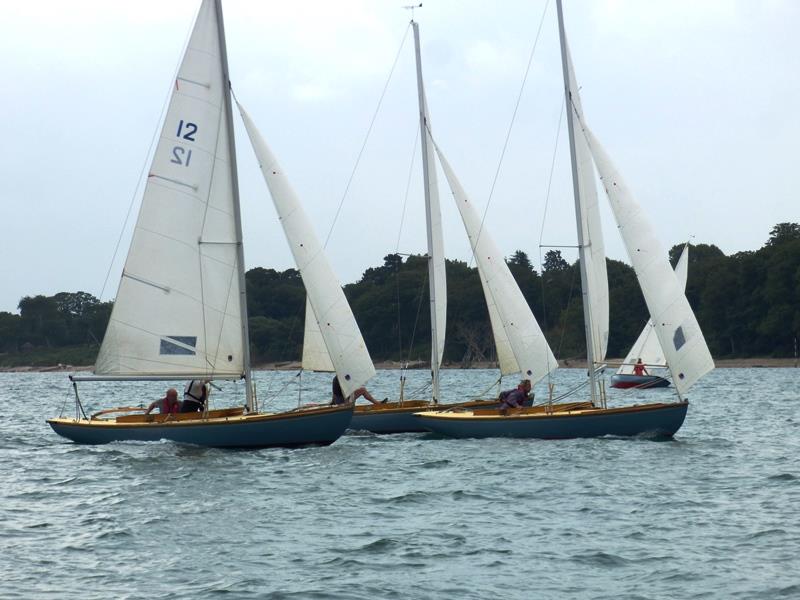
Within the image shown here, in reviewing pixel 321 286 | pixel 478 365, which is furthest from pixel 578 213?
pixel 478 365

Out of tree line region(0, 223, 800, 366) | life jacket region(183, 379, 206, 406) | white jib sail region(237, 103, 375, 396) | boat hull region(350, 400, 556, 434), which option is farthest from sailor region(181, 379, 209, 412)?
tree line region(0, 223, 800, 366)

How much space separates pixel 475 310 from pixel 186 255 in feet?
320

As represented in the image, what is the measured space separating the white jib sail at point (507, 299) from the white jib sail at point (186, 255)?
8.11 m

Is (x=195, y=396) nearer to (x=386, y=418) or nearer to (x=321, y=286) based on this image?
(x=321, y=286)

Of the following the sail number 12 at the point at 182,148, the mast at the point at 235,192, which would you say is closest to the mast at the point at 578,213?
the mast at the point at 235,192

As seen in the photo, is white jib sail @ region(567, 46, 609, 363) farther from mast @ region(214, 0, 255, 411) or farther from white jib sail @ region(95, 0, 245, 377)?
white jib sail @ region(95, 0, 245, 377)

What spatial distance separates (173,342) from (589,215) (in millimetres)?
9883

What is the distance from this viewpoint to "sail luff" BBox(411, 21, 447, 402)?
3152cm

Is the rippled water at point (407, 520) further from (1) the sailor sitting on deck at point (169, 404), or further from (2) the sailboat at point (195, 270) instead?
(2) the sailboat at point (195, 270)

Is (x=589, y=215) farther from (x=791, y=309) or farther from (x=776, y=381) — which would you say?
(x=791, y=309)

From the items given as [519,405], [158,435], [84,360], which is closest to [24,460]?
[158,435]

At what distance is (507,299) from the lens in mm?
31531

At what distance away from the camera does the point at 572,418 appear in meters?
25.7

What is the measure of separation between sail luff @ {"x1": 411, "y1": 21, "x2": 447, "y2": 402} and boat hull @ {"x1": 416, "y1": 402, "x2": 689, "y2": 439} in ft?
14.5
